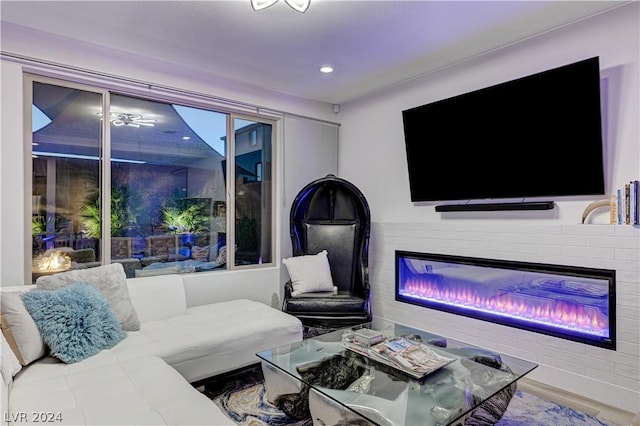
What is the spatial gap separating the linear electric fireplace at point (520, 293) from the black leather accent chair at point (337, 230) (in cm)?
46

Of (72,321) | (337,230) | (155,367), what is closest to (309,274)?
(337,230)

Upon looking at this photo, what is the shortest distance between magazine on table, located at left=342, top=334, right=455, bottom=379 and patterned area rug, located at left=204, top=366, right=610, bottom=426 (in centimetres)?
52

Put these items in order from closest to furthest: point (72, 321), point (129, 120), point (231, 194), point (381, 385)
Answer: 1. point (381, 385)
2. point (72, 321)
3. point (129, 120)
4. point (231, 194)

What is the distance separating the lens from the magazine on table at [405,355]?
1.83m

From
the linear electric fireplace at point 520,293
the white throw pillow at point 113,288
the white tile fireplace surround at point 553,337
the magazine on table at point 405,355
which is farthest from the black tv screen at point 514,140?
the white throw pillow at point 113,288

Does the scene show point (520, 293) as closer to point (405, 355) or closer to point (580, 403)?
point (580, 403)

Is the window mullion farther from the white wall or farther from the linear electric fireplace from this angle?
the linear electric fireplace

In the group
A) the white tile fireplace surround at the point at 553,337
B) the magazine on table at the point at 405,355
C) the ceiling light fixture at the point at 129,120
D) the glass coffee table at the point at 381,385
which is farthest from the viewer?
the ceiling light fixture at the point at 129,120

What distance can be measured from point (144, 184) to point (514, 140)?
10.1 feet

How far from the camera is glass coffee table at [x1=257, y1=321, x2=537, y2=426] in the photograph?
5.05 feet

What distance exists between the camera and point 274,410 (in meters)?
2.19

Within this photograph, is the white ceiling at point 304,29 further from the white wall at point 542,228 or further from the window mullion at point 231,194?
the window mullion at point 231,194

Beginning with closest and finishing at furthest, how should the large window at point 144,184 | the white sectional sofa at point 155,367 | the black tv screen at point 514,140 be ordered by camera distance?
the white sectional sofa at point 155,367, the black tv screen at point 514,140, the large window at point 144,184

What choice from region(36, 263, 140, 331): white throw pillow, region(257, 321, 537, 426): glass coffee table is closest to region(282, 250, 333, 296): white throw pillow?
region(257, 321, 537, 426): glass coffee table
